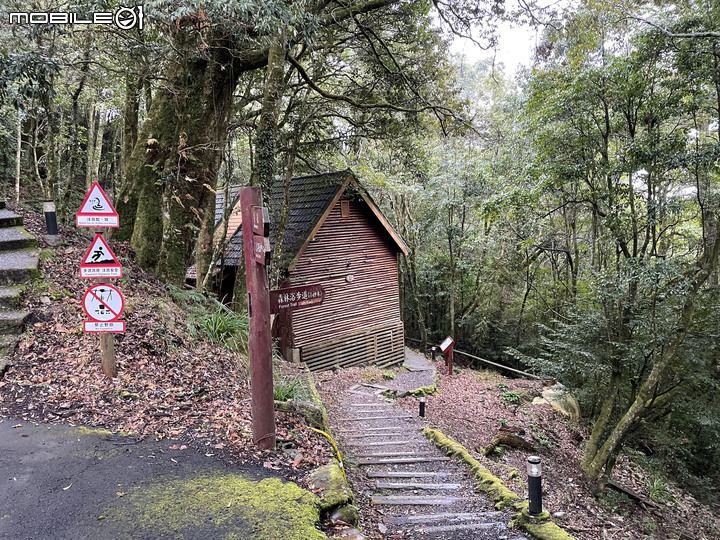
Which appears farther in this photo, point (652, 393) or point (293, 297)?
point (652, 393)

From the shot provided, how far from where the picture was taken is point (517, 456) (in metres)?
8.94

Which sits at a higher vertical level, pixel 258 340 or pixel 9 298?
pixel 9 298

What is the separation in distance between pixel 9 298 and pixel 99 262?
2.04 metres

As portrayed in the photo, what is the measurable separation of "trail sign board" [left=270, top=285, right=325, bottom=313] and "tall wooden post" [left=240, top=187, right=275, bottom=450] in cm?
41

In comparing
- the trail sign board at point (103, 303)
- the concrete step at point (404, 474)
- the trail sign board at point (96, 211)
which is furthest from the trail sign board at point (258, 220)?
the concrete step at point (404, 474)

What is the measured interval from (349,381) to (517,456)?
5.14 m

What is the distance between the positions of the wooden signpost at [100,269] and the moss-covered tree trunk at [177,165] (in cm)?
311

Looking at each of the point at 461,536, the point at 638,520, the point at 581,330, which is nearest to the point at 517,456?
the point at 638,520

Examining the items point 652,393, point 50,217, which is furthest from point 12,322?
point 652,393

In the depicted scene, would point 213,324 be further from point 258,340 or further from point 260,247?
point 260,247

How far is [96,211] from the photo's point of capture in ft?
15.4

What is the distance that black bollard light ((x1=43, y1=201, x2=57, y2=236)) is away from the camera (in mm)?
7055

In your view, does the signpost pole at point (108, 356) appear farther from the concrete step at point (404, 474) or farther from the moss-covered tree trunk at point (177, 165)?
the concrete step at point (404, 474)

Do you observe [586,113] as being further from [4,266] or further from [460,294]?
[460,294]
